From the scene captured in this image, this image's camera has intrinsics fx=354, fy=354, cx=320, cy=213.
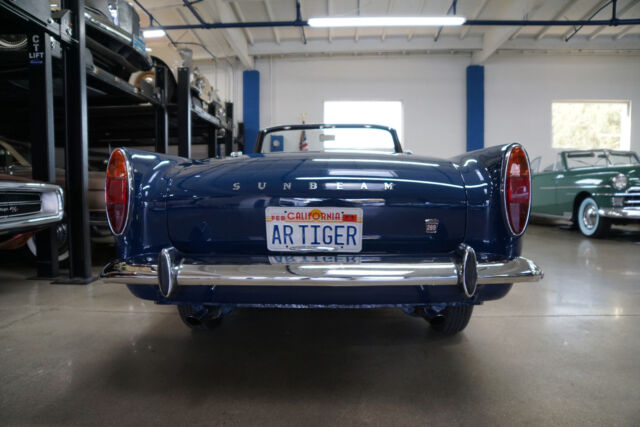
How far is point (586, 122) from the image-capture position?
35.4ft

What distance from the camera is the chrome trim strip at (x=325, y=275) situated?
1.17 metres

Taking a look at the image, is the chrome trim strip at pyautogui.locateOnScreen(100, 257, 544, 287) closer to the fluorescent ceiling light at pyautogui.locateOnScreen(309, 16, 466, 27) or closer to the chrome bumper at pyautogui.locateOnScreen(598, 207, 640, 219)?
the chrome bumper at pyautogui.locateOnScreen(598, 207, 640, 219)

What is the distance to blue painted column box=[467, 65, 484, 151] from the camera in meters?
10.4

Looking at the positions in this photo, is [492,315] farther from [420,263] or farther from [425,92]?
[425,92]

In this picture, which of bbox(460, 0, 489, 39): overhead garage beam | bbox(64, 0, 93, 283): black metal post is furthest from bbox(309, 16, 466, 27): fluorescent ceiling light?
bbox(64, 0, 93, 283): black metal post

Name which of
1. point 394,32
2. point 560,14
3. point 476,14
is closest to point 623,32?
point 560,14

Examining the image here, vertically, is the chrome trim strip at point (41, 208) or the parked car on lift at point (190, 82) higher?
the parked car on lift at point (190, 82)

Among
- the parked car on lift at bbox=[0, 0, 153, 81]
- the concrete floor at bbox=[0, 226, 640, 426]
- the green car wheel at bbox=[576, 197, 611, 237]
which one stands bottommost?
the concrete floor at bbox=[0, 226, 640, 426]

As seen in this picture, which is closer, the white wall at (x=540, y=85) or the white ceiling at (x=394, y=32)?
the white ceiling at (x=394, y=32)

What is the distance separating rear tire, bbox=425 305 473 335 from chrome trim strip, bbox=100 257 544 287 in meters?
0.46

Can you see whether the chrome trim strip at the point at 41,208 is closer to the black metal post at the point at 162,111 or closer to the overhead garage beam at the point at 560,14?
the black metal post at the point at 162,111

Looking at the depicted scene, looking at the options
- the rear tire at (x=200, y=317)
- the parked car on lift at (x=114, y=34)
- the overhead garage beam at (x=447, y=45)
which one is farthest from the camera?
the overhead garage beam at (x=447, y=45)

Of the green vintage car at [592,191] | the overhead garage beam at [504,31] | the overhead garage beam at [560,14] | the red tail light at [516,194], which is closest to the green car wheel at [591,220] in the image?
the green vintage car at [592,191]

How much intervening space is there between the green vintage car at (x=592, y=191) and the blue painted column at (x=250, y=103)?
7635mm
